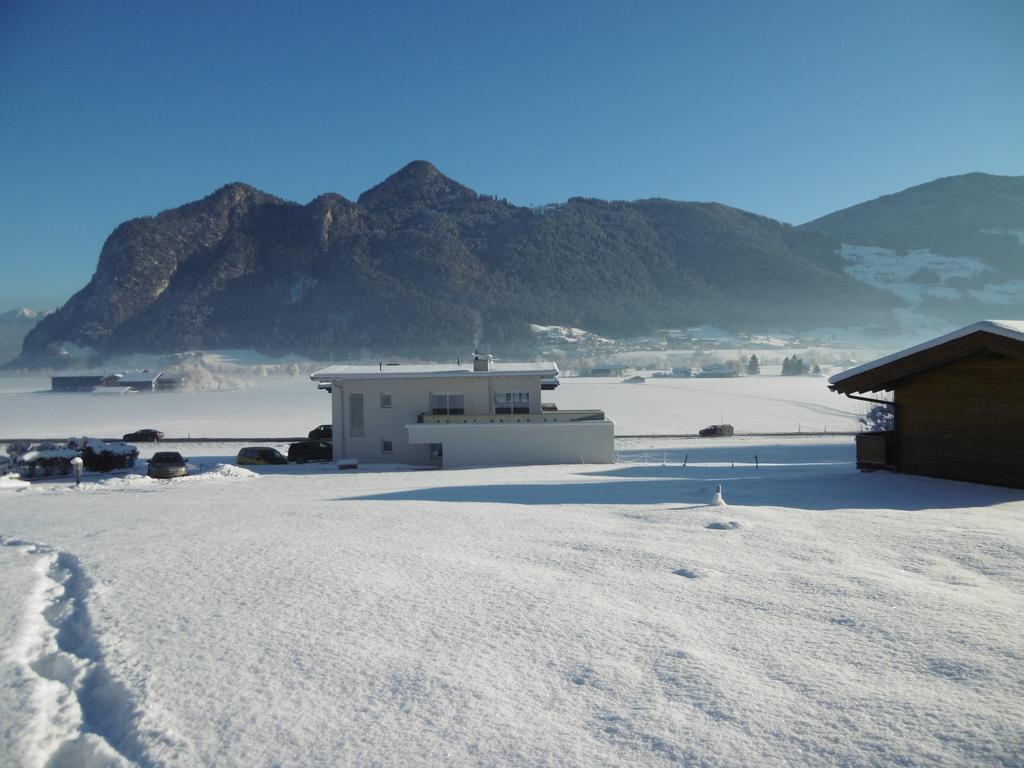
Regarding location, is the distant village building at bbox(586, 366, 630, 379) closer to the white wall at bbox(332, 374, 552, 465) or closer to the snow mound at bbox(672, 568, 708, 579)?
the white wall at bbox(332, 374, 552, 465)

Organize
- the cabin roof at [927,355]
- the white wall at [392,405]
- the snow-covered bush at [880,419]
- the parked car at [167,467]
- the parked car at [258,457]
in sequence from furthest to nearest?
the snow-covered bush at [880,419] < the parked car at [258,457] < the white wall at [392,405] < the parked car at [167,467] < the cabin roof at [927,355]

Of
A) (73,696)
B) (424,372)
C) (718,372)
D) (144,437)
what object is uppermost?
(424,372)

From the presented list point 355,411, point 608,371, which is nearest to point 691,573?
point 355,411

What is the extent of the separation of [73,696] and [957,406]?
51.3 feet

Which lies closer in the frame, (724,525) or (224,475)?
(724,525)

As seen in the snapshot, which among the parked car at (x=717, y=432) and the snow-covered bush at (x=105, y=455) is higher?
the snow-covered bush at (x=105, y=455)

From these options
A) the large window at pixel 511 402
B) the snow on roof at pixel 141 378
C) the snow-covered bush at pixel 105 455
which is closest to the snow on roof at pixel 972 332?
the large window at pixel 511 402

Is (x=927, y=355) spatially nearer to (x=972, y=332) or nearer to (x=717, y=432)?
(x=972, y=332)

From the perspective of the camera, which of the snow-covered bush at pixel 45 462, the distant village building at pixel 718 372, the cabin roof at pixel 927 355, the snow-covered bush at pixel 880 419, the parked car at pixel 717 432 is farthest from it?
the distant village building at pixel 718 372

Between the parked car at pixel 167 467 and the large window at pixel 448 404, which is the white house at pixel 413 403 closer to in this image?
the large window at pixel 448 404

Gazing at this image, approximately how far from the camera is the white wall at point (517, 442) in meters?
24.8

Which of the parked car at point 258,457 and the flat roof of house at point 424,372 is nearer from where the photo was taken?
the flat roof of house at point 424,372

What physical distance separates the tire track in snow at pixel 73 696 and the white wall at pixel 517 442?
18.0 m

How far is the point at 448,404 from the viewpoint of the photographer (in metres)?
27.1
